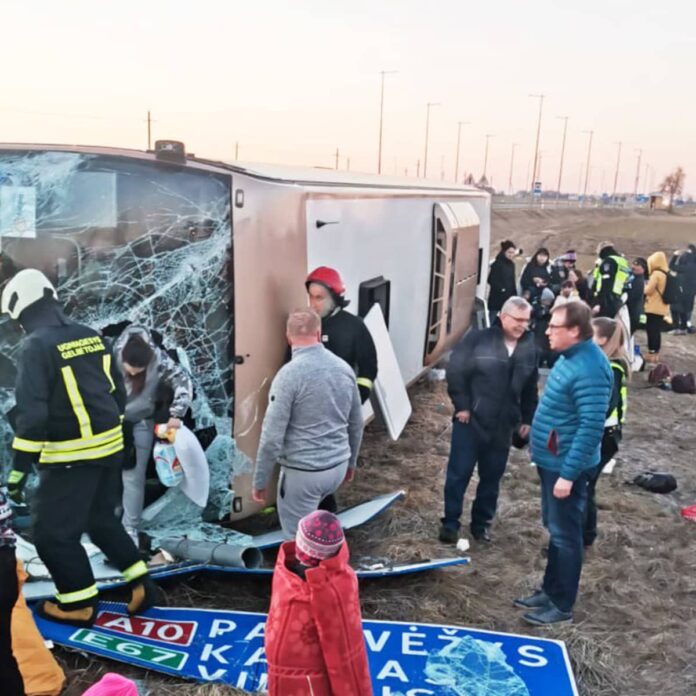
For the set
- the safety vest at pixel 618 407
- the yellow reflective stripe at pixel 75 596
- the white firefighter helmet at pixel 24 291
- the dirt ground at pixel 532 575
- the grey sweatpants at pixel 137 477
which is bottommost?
the dirt ground at pixel 532 575

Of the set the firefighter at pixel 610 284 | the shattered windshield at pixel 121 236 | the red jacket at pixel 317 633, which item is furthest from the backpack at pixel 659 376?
the red jacket at pixel 317 633

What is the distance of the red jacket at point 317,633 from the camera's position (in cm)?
240

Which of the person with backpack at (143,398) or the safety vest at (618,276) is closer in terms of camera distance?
the person with backpack at (143,398)

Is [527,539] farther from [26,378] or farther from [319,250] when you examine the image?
[26,378]

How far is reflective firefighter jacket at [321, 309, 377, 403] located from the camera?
4824mm

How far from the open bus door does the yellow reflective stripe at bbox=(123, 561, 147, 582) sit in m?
4.66

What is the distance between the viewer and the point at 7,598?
9.53 ft

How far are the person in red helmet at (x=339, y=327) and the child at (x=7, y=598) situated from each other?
2315 mm

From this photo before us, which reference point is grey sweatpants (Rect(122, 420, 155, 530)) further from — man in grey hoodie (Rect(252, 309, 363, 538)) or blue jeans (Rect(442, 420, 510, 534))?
blue jeans (Rect(442, 420, 510, 534))

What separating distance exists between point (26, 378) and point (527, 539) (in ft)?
11.9

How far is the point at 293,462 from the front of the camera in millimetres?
4051

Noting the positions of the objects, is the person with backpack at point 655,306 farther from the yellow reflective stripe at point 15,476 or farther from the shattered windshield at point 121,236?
the yellow reflective stripe at point 15,476

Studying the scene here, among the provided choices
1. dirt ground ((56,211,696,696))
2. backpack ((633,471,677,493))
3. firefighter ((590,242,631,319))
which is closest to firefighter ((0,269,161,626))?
dirt ground ((56,211,696,696))

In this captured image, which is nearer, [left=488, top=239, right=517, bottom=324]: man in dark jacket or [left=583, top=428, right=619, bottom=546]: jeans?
[left=583, top=428, right=619, bottom=546]: jeans
